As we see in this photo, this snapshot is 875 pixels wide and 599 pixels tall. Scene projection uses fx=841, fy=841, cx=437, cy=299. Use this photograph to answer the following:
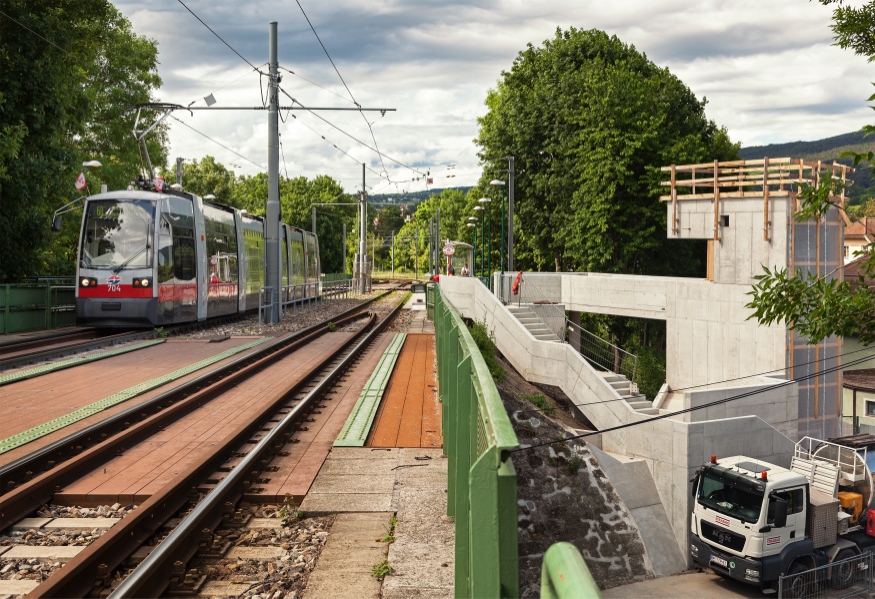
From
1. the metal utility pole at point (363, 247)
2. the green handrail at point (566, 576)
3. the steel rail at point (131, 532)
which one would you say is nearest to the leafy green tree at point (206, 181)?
the metal utility pole at point (363, 247)

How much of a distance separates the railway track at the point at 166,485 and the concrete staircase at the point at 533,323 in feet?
46.0

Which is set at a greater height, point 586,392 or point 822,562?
point 586,392

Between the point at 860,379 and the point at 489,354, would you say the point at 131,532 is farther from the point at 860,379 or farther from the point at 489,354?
the point at 860,379

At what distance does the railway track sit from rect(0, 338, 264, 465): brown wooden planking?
422 mm

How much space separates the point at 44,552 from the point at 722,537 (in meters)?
16.3

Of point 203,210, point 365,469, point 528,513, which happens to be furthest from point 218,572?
point 203,210

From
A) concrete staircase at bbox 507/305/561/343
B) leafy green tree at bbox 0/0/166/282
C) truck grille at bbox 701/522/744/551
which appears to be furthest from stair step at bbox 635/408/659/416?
leafy green tree at bbox 0/0/166/282

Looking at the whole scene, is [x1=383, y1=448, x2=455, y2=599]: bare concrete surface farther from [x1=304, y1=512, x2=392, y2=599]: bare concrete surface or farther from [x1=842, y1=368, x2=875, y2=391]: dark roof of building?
[x1=842, y1=368, x2=875, y2=391]: dark roof of building

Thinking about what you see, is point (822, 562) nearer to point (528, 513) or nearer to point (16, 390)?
point (528, 513)

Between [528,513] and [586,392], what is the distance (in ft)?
23.8

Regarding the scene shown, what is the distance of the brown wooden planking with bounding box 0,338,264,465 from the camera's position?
9969 mm

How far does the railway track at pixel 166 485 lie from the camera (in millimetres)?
5203

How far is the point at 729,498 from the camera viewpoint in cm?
1898

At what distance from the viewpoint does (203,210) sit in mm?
24594
